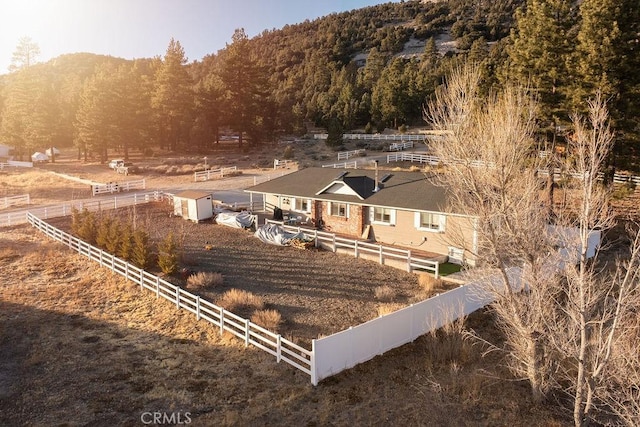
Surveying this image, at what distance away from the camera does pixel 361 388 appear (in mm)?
13273

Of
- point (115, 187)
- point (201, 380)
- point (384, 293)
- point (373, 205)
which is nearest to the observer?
point (201, 380)

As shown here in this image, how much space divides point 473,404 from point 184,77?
200 feet

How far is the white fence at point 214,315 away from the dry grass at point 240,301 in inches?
27.8

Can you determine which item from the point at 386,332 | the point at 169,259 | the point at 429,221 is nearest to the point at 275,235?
the point at 169,259

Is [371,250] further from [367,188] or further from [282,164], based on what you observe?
[282,164]

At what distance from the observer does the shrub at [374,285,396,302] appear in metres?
19.3

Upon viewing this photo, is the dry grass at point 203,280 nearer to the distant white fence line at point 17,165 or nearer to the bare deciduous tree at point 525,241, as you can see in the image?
the bare deciduous tree at point 525,241

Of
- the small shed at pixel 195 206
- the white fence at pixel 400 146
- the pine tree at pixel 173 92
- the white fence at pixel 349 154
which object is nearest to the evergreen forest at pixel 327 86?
the pine tree at pixel 173 92

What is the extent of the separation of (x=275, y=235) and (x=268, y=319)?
1090cm

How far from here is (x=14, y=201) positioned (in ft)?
131

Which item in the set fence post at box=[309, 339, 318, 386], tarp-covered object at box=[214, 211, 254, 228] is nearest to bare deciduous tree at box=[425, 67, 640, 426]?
fence post at box=[309, 339, 318, 386]

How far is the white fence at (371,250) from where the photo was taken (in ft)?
73.6

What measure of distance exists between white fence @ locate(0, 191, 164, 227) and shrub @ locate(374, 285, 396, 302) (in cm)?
2191

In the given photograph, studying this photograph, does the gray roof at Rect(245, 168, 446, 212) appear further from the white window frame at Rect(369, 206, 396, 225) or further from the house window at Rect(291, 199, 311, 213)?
the house window at Rect(291, 199, 311, 213)
